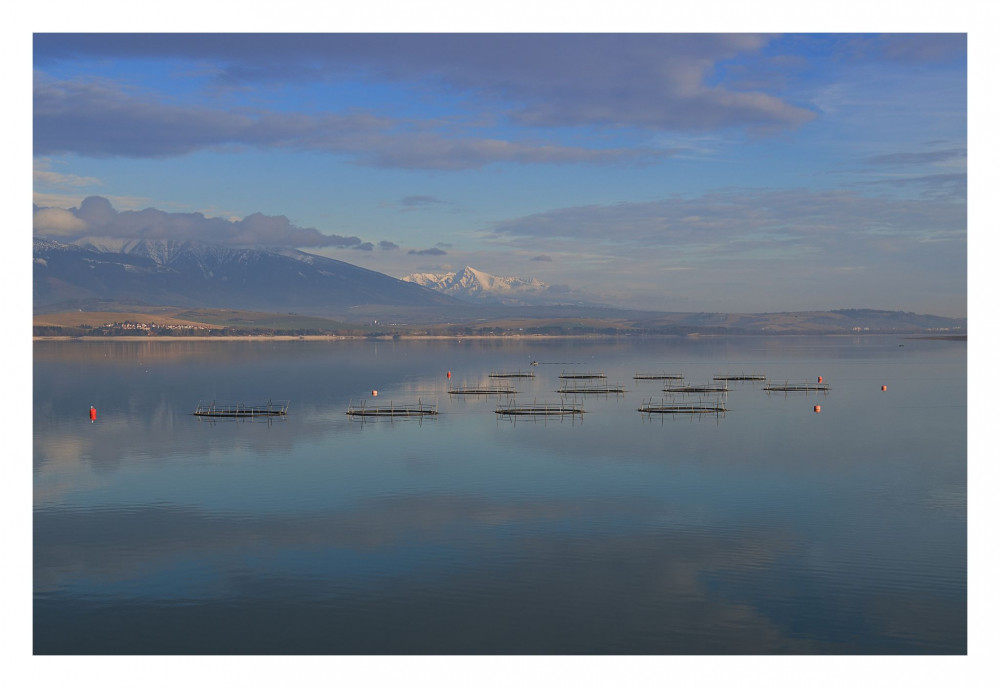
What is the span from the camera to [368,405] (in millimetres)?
148375

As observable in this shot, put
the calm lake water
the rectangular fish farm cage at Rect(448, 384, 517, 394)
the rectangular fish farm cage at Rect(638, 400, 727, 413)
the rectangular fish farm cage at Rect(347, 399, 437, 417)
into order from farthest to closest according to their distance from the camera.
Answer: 1. the rectangular fish farm cage at Rect(448, 384, 517, 394)
2. the rectangular fish farm cage at Rect(638, 400, 727, 413)
3. the rectangular fish farm cage at Rect(347, 399, 437, 417)
4. the calm lake water

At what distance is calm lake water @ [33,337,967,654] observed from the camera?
42.9 metres

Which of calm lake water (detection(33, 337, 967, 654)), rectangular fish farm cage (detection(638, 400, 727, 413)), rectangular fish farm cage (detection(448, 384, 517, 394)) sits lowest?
calm lake water (detection(33, 337, 967, 654))

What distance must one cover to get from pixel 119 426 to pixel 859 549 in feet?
323

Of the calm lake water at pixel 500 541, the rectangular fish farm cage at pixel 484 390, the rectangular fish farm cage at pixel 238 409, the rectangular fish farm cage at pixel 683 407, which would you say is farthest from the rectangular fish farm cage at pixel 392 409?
the rectangular fish farm cage at pixel 683 407

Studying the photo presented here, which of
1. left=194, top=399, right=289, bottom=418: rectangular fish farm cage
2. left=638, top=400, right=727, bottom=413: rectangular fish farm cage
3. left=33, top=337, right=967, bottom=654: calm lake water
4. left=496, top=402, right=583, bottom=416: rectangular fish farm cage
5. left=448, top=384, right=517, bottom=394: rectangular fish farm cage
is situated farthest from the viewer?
left=448, top=384, right=517, bottom=394: rectangular fish farm cage

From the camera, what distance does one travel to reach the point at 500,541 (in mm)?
58594

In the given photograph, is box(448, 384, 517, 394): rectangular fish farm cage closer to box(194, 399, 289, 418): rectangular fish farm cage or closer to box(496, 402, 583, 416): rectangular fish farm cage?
box(496, 402, 583, 416): rectangular fish farm cage

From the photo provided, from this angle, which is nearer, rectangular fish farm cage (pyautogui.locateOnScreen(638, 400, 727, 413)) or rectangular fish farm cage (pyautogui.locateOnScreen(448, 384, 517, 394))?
rectangular fish farm cage (pyautogui.locateOnScreen(638, 400, 727, 413))

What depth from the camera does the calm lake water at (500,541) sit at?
42.9m

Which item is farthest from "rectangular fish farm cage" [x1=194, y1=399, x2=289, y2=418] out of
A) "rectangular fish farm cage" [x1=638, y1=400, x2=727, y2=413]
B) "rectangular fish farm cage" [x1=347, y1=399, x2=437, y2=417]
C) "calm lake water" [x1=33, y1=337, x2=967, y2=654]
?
"rectangular fish farm cage" [x1=638, y1=400, x2=727, y2=413]

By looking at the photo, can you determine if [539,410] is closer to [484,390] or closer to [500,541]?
[484,390]
